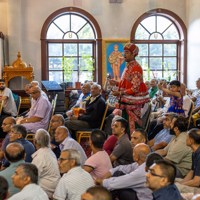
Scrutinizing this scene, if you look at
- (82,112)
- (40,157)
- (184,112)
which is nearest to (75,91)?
(82,112)

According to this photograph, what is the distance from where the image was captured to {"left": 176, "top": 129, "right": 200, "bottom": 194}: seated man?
375cm

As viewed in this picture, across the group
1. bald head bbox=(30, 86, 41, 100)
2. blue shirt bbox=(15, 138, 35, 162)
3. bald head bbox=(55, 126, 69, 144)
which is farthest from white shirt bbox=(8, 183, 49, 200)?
bald head bbox=(30, 86, 41, 100)

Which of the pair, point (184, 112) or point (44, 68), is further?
point (44, 68)

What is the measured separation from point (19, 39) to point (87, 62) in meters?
1.76

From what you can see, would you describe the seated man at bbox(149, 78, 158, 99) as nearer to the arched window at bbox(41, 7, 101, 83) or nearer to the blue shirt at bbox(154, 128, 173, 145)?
the arched window at bbox(41, 7, 101, 83)

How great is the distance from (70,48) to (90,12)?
1.03 m

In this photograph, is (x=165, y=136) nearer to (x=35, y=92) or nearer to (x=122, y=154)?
(x=122, y=154)

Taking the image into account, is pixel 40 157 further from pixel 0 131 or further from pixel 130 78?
pixel 0 131

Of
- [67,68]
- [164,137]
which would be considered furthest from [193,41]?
[164,137]

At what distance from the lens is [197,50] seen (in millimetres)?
10445

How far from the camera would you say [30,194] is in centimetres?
299

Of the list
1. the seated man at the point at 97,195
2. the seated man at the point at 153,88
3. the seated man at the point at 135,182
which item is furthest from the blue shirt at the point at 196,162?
the seated man at the point at 153,88

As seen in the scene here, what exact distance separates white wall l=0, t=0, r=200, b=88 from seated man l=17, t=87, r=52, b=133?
449cm

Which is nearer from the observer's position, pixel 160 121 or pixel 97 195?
pixel 97 195
